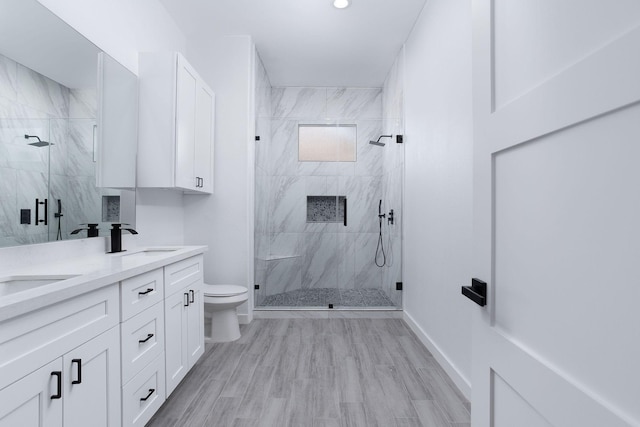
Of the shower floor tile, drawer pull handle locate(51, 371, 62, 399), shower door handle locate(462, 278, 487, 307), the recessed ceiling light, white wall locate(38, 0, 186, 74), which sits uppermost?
the recessed ceiling light

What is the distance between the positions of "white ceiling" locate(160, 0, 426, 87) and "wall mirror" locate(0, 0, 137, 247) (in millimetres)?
1171

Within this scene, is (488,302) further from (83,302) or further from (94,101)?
(94,101)

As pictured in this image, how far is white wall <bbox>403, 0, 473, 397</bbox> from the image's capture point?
1978 mm

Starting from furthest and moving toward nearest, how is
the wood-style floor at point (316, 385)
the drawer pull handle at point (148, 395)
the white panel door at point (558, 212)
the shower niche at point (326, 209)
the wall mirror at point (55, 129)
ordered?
the shower niche at point (326, 209), the wood-style floor at point (316, 385), the drawer pull handle at point (148, 395), the wall mirror at point (55, 129), the white panel door at point (558, 212)

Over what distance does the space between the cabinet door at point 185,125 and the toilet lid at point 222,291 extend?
0.88 meters

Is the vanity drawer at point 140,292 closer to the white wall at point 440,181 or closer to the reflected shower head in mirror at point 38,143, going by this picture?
the reflected shower head in mirror at point 38,143

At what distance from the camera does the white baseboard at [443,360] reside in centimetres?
195

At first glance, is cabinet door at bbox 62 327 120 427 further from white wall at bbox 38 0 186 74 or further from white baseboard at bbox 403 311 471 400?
white baseboard at bbox 403 311 471 400

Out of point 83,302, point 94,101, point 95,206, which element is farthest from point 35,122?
point 83,302

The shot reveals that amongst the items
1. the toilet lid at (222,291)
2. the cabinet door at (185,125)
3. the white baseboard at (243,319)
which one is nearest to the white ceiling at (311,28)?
the cabinet door at (185,125)

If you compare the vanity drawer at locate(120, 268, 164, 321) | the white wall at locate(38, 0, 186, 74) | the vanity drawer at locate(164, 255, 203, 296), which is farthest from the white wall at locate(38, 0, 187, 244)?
the vanity drawer at locate(120, 268, 164, 321)

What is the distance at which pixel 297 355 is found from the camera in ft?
8.32

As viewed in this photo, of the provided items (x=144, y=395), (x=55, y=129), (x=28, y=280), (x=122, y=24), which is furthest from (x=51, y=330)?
(x=122, y=24)

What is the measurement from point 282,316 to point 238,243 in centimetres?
91
